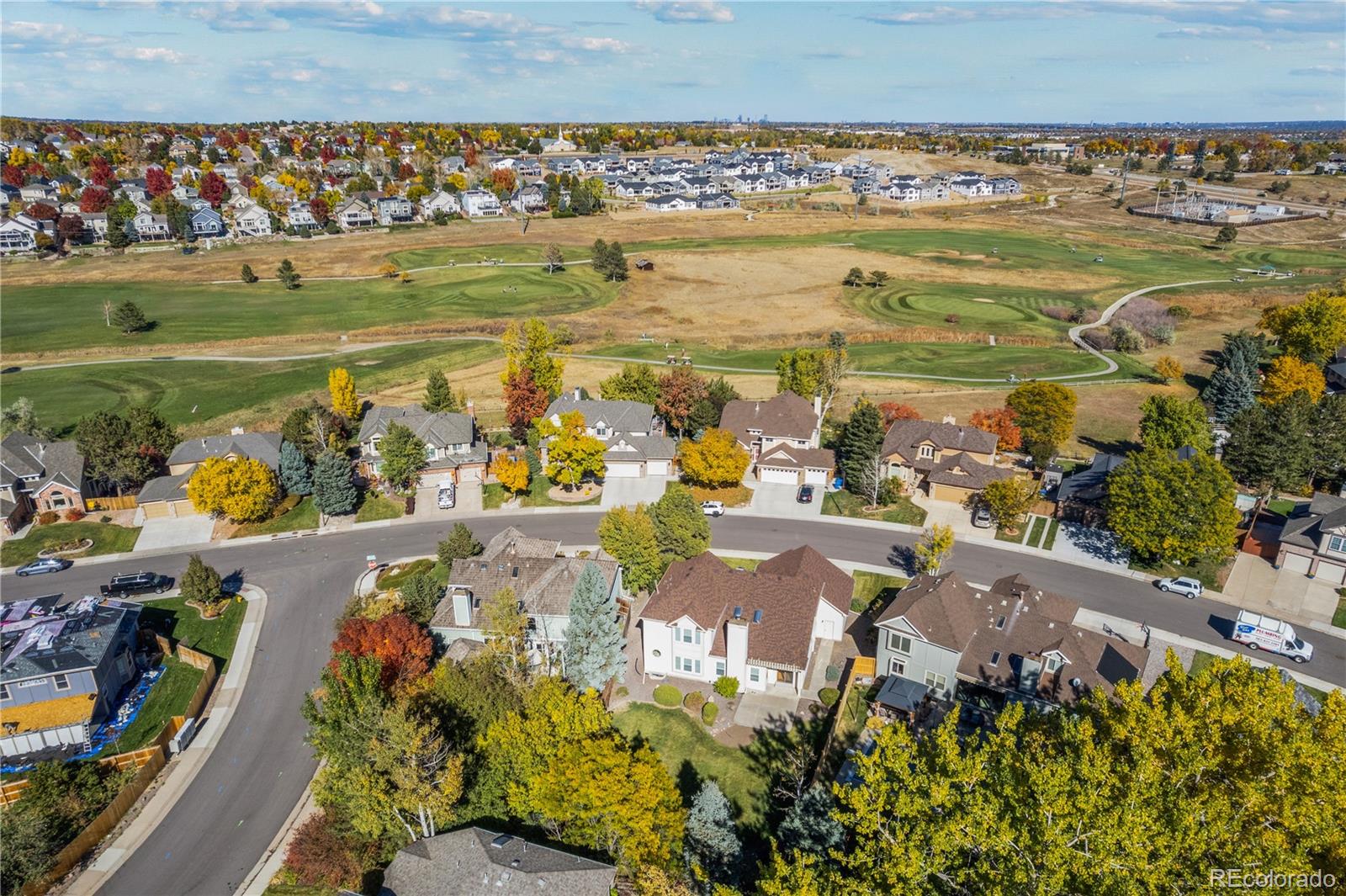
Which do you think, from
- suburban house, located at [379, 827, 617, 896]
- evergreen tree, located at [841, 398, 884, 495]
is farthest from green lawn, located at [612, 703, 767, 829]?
evergreen tree, located at [841, 398, 884, 495]

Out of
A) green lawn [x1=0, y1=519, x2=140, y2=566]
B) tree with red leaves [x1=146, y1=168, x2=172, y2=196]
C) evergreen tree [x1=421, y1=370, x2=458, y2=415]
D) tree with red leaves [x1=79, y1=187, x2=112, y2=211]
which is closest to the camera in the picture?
green lawn [x1=0, y1=519, x2=140, y2=566]

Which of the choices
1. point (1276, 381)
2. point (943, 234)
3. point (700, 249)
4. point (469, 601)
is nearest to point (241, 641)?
point (469, 601)

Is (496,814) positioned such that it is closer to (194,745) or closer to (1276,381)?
(194,745)

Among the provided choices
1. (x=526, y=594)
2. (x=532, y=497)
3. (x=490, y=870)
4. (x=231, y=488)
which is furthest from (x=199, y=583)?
(x=490, y=870)

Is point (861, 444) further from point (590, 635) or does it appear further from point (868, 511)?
point (590, 635)

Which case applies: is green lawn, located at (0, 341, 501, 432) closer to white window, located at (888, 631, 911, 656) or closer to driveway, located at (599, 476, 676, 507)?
driveway, located at (599, 476, 676, 507)
